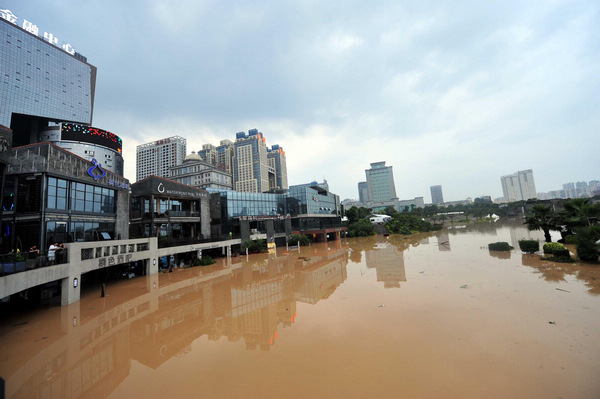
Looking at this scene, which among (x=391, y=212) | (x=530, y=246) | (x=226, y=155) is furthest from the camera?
(x=226, y=155)

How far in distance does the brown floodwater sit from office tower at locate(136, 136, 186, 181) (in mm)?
122636

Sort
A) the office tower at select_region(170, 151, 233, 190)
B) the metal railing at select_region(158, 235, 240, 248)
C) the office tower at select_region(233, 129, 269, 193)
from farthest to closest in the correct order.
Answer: the office tower at select_region(233, 129, 269, 193)
the office tower at select_region(170, 151, 233, 190)
the metal railing at select_region(158, 235, 240, 248)

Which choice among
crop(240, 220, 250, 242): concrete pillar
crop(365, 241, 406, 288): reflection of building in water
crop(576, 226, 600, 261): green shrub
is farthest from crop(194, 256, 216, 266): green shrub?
crop(576, 226, 600, 261): green shrub

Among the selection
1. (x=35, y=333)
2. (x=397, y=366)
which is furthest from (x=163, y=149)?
(x=397, y=366)

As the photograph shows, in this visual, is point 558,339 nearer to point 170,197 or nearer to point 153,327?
point 153,327

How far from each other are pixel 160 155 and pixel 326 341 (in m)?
144

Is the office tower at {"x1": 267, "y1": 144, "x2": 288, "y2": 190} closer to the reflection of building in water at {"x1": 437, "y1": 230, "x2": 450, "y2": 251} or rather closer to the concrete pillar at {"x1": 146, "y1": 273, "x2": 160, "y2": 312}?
the reflection of building in water at {"x1": 437, "y1": 230, "x2": 450, "y2": 251}

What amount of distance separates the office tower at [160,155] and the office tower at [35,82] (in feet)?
128

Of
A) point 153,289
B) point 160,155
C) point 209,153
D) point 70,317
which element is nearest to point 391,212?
point 209,153

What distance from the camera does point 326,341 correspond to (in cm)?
1123

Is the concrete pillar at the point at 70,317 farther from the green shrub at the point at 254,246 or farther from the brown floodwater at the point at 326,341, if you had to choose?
the green shrub at the point at 254,246

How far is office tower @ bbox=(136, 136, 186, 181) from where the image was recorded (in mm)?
130500

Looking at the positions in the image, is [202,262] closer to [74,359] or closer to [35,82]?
[74,359]

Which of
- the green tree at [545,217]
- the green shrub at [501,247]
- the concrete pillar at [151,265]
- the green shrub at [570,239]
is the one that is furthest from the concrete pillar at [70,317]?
the green shrub at [570,239]
